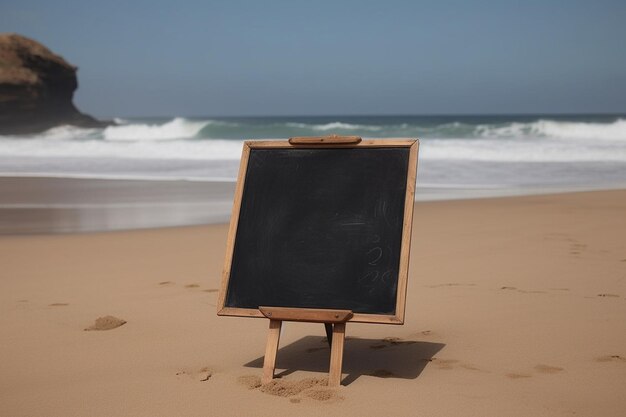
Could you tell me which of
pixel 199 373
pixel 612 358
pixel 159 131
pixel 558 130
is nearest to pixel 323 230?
pixel 199 373

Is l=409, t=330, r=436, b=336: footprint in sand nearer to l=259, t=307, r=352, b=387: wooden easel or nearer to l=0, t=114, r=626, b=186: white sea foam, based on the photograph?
l=259, t=307, r=352, b=387: wooden easel

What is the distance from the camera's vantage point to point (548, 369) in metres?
4.38

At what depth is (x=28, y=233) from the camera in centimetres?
1009

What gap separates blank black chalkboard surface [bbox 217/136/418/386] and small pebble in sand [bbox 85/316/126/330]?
1.52 meters

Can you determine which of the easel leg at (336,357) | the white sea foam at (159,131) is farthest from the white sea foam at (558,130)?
the easel leg at (336,357)

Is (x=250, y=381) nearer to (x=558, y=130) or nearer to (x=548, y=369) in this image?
(x=548, y=369)

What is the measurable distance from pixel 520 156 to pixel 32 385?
75.8 feet

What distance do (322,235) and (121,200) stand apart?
402 inches

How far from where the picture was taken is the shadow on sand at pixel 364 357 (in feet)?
14.7

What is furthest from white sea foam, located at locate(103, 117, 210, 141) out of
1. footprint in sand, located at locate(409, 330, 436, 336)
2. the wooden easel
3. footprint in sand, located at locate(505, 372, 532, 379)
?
footprint in sand, located at locate(505, 372, 532, 379)

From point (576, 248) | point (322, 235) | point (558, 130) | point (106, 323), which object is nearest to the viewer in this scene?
point (322, 235)

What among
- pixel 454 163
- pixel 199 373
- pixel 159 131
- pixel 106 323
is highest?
pixel 159 131

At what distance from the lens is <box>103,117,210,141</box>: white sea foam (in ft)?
180

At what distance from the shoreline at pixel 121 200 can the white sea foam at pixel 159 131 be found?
120 feet
